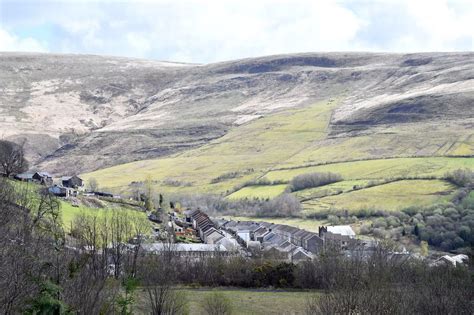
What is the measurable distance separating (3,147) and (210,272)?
148 ft

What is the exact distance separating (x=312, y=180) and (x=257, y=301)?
296ft

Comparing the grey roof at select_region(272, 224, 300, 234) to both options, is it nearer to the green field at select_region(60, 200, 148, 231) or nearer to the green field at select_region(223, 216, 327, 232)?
the green field at select_region(223, 216, 327, 232)

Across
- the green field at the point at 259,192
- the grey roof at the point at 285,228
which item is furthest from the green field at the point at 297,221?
the green field at the point at 259,192

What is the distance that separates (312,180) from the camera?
14712 centimetres

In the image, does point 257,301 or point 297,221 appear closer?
point 257,301

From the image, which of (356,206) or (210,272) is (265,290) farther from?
(356,206)

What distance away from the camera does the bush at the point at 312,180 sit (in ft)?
478

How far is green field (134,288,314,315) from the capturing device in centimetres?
5242

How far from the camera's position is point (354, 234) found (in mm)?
105938

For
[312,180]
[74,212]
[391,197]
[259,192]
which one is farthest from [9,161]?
[312,180]

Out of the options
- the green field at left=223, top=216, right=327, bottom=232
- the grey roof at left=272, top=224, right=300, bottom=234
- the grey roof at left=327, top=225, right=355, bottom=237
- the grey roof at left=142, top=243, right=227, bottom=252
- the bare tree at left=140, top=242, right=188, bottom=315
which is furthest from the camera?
the green field at left=223, top=216, right=327, bottom=232

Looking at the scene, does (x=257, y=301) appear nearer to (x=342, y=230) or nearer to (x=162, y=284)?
(x=162, y=284)

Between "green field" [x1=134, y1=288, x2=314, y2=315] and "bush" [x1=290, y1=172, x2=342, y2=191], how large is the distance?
266ft

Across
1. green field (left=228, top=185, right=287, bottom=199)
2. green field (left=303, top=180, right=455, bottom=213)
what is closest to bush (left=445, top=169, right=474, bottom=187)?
green field (left=303, top=180, right=455, bottom=213)
